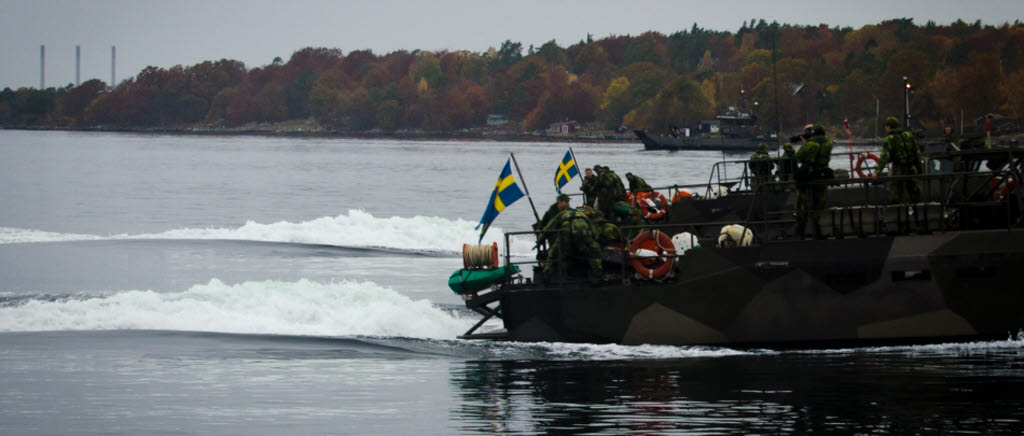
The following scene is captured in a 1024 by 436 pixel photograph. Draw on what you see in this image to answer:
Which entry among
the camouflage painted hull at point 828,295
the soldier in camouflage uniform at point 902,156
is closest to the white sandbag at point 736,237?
the camouflage painted hull at point 828,295

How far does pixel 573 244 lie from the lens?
17.0 meters

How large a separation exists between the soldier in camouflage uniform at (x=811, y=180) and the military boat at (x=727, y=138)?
8552 centimetres

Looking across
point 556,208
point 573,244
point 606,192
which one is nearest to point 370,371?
point 573,244

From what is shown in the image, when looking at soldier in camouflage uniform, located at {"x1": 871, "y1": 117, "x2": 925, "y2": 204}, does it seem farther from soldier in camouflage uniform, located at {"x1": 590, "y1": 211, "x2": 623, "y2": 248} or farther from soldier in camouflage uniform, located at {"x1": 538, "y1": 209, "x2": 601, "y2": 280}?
soldier in camouflage uniform, located at {"x1": 538, "y1": 209, "x2": 601, "y2": 280}

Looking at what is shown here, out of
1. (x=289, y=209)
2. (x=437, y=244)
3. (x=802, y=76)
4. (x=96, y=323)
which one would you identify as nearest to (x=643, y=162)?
(x=802, y=76)

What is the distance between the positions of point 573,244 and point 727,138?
333ft

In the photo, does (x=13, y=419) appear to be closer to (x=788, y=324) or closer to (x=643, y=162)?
(x=788, y=324)

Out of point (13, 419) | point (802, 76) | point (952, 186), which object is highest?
point (802, 76)

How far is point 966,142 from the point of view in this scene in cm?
1809

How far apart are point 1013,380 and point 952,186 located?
2878mm

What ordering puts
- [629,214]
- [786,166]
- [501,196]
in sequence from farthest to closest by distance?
[786,166] < [629,214] < [501,196]

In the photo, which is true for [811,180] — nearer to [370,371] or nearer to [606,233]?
[606,233]

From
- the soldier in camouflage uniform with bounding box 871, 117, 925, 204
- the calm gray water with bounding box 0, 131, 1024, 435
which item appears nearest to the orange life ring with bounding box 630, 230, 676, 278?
the calm gray water with bounding box 0, 131, 1024, 435

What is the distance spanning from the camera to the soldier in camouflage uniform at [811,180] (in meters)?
15.8
